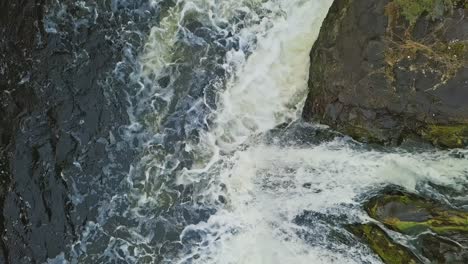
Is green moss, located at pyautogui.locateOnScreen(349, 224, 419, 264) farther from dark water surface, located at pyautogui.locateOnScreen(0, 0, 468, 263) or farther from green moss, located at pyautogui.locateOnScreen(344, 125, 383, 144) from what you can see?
green moss, located at pyautogui.locateOnScreen(344, 125, 383, 144)

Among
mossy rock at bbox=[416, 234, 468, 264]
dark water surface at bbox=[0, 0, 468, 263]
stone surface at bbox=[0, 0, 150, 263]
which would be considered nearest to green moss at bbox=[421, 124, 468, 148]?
dark water surface at bbox=[0, 0, 468, 263]

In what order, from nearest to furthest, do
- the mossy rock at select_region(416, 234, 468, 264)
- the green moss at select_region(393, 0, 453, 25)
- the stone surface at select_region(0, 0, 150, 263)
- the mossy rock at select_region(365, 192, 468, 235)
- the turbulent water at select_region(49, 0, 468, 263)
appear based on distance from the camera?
the mossy rock at select_region(416, 234, 468, 264) → the mossy rock at select_region(365, 192, 468, 235) → the green moss at select_region(393, 0, 453, 25) → the turbulent water at select_region(49, 0, 468, 263) → the stone surface at select_region(0, 0, 150, 263)

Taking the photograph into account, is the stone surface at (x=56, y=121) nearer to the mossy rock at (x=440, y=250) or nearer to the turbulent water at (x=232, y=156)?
the turbulent water at (x=232, y=156)

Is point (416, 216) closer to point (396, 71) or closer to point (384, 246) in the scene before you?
point (384, 246)

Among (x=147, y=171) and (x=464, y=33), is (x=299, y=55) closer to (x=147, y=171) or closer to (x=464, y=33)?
(x=464, y=33)

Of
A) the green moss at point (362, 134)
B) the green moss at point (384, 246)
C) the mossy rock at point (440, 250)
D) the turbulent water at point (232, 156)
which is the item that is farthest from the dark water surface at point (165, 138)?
→ the mossy rock at point (440, 250)

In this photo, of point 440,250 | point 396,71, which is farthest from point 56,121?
point 440,250
